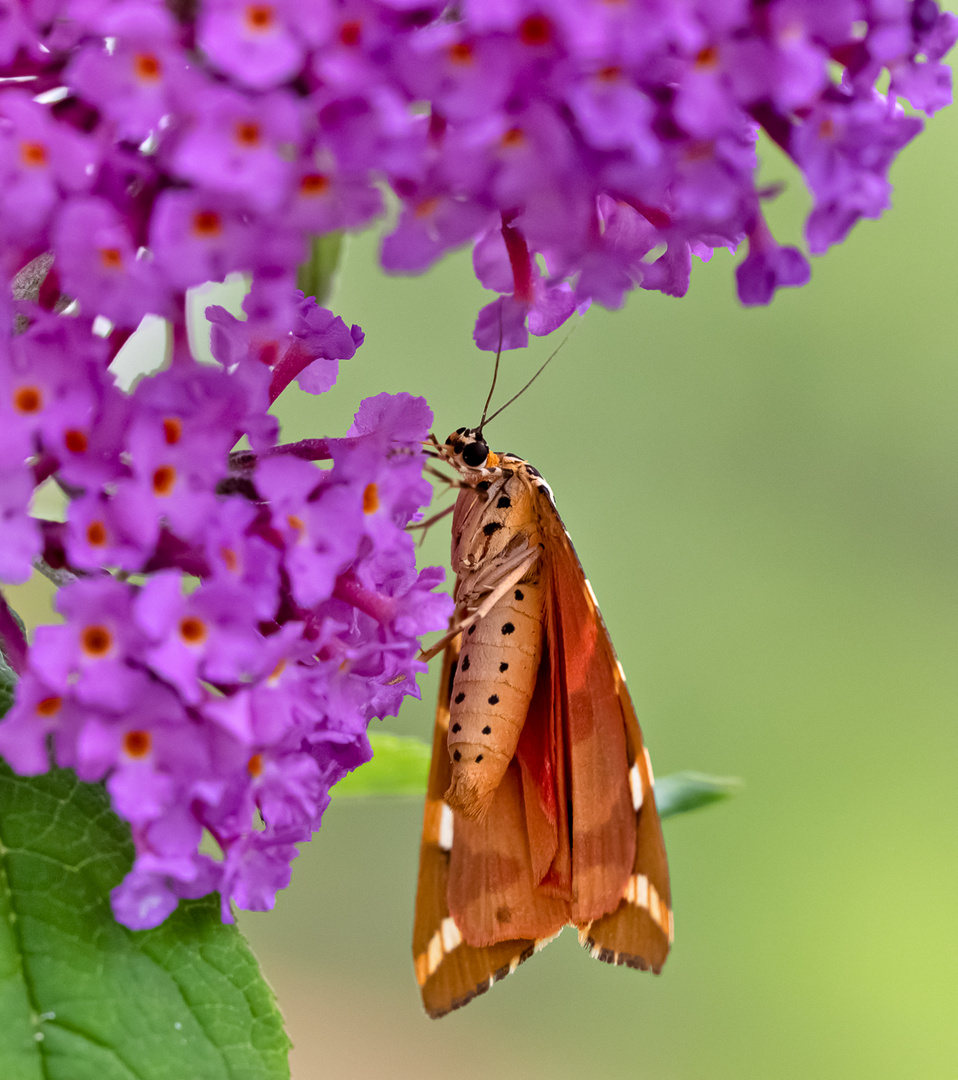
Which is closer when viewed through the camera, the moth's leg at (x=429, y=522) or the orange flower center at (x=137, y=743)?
the orange flower center at (x=137, y=743)

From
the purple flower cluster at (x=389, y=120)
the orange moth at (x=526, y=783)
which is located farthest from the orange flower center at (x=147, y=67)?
the orange moth at (x=526, y=783)

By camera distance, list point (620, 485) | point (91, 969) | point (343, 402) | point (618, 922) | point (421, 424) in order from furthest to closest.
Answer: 1. point (620, 485)
2. point (343, 402)
3. point (618, 922)
4. point (421, 424)
5. point (91, 969)

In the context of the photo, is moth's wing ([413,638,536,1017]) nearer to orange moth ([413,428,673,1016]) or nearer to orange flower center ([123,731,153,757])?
orange moth ([413,428,673,1016])

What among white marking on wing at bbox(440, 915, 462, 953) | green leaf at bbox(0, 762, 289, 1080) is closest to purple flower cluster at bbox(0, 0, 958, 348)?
green leaf at bbox(0, 762, 289, 1080)

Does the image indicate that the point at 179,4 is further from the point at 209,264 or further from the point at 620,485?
the point at 620,485

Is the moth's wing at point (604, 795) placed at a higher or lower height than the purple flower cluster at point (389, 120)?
lower

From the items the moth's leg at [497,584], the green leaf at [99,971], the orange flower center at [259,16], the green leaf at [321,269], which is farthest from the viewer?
the moth's leg at [497,584]

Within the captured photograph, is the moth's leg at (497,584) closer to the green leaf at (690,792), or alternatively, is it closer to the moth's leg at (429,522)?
the moth's leg at (429,522)

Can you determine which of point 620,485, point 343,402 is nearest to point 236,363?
point 343,402
